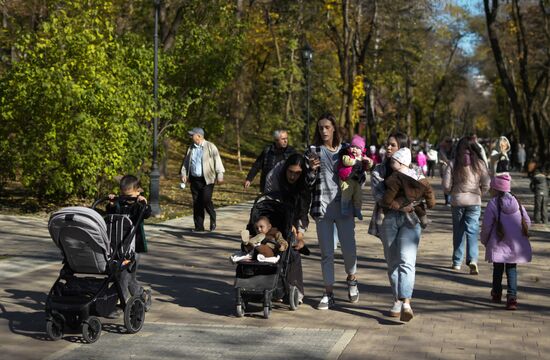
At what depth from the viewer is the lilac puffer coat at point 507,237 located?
30.1 ft

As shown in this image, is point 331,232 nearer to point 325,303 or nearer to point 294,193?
point 294,193

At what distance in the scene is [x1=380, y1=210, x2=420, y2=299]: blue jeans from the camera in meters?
8.54

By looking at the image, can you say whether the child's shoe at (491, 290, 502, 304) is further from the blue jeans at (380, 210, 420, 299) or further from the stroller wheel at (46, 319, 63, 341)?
the stroller wheel at (46, 319, 63, 341)

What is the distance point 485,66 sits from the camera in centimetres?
7044

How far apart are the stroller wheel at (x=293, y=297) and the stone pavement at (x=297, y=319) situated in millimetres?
78

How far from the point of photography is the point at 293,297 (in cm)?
898

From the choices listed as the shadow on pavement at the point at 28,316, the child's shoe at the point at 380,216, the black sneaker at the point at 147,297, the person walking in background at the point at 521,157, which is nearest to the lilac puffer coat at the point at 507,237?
the child's shoe at the point at 380,216

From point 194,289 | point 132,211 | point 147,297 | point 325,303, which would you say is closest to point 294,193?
point 325,303

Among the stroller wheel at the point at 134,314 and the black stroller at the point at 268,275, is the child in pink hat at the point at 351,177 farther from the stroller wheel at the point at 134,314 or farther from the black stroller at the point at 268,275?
the stroller wheel at the point at 134,314

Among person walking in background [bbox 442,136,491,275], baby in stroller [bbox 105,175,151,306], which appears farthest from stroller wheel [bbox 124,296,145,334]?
person walking in background [bbox 442,136,491,275]

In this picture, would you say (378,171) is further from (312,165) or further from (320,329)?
(320,329)

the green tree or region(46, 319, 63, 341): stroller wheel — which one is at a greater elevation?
the green tree

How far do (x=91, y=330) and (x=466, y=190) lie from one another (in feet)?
19.1

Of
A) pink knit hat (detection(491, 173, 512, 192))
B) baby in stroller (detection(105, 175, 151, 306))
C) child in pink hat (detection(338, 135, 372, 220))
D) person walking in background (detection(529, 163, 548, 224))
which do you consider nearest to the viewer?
baby in stroller (detection(105, 175, 151, 306))
